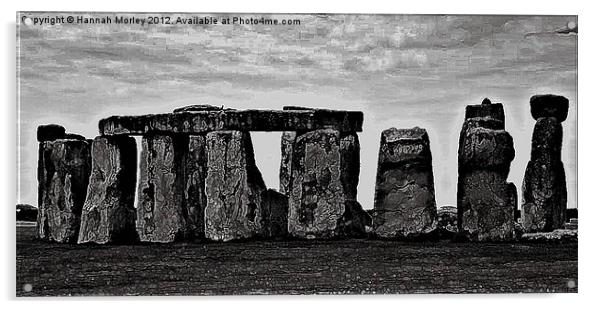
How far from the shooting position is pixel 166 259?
12.4 m

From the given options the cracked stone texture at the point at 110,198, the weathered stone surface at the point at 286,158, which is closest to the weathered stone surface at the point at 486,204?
the weathered stone surface at the point at 286,158

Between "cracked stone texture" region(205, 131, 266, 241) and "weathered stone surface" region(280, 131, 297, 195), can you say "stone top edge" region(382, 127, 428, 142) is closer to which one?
"weathered stone surface" region(280, 131, 297, 195)

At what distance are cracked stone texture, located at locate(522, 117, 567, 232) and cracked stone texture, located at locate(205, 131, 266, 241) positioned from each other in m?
2.40

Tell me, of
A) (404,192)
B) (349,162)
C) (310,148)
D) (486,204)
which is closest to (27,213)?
(310,148)

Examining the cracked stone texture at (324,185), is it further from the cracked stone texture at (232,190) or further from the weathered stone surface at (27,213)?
the weathered stone surface at (27,213)

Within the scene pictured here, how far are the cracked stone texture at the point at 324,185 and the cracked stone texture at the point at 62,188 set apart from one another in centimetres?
192

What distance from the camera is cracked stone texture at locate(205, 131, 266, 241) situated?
12.7 meters

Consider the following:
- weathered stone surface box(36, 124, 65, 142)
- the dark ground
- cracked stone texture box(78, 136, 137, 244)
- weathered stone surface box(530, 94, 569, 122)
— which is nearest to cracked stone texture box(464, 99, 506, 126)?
weathered stone surface box(530, 94, 569, 122)

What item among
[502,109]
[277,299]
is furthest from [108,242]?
[502,109]

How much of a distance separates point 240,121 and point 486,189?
89.0 inches

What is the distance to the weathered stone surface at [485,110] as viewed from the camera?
1246 cm

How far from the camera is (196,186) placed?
13047mm

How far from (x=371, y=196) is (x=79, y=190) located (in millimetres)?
2653

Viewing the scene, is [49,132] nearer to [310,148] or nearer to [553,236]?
[310,148]
